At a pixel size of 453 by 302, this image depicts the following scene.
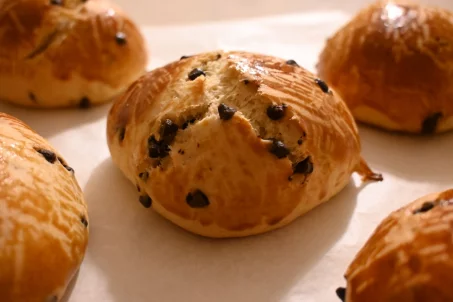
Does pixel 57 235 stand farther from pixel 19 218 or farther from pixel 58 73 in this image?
pixel 58 73

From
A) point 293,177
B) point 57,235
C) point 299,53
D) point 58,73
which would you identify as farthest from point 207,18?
point 57,235

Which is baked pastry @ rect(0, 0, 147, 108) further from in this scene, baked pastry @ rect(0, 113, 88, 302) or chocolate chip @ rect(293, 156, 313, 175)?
chocolate chip @ rect(293, 156, 313, 175)

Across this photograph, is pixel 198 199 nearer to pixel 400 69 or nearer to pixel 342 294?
pixel 342 294

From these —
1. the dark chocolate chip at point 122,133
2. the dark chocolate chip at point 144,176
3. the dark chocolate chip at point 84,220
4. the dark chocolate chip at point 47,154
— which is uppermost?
the dark chocolate chip at point 47,154

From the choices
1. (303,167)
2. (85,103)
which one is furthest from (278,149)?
(85,103)

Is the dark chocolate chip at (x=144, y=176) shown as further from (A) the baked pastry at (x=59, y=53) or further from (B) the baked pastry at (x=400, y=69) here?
(B) the baked pastry at (x=400, y=69)

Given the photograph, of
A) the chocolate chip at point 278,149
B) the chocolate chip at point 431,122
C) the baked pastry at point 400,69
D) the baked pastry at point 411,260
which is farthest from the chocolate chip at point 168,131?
the chocolate chip at point 431,122
